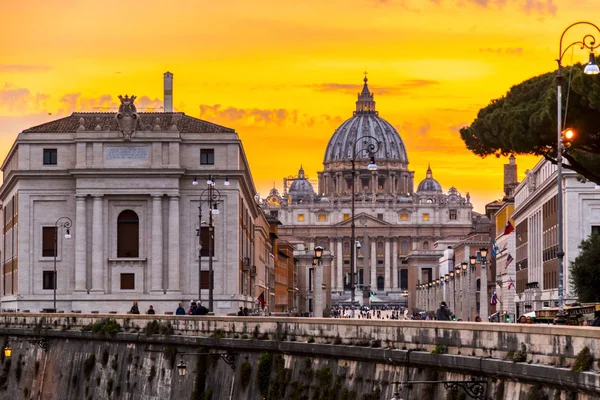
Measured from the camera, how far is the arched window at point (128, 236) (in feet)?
310

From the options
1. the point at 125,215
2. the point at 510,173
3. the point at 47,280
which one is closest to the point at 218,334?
the point at 125,215

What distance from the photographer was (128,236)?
9450 centimetres

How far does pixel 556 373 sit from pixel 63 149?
72.7m

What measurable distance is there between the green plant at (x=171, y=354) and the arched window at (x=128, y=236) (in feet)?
141

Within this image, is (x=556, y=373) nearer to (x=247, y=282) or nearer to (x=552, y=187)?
(x=552, y=187)

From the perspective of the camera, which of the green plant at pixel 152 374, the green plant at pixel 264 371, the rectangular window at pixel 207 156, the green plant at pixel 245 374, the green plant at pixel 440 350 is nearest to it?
the green plant at pixel 440 350

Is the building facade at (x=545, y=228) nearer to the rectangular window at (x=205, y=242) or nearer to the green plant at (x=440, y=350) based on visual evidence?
the rectangular window at (x=205, y=242)

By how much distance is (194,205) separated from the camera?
94250 mm

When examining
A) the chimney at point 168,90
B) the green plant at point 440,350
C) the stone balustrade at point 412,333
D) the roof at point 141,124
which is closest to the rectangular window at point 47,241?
the roof at point 141,124

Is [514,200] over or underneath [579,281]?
over

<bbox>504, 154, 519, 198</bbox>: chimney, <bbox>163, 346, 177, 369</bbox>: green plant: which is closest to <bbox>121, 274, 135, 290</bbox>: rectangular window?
<bbox>163, 346, 177, 369</bbox>: green plant

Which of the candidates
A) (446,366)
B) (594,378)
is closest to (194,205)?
(446,366)

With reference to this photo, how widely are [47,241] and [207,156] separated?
1029 cm

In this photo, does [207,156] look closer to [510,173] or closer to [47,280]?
[47,280]
